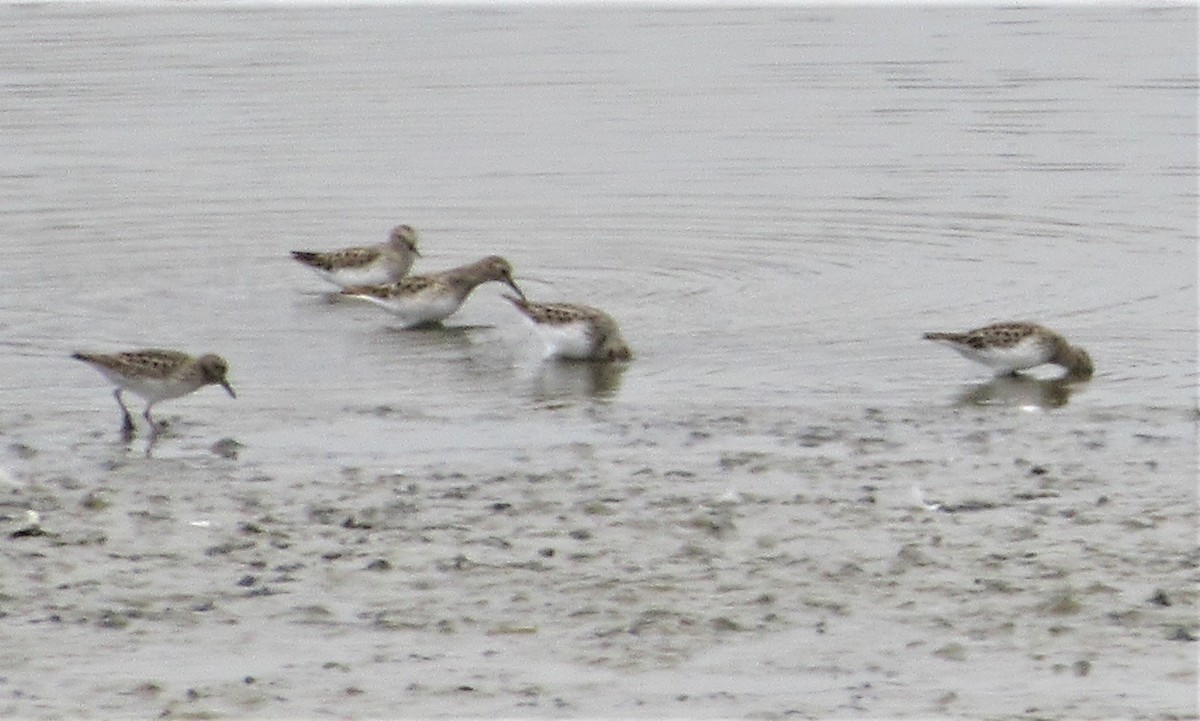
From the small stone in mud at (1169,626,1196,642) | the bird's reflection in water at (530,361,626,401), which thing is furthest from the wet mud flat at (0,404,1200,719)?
the bird's reflection in water at (530,361,626,401)

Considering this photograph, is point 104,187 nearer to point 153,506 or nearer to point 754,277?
point 754,277

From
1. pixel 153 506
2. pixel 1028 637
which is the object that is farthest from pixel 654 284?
pixel 1028 637

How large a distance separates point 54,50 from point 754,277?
692 inches

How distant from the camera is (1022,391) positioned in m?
15.1

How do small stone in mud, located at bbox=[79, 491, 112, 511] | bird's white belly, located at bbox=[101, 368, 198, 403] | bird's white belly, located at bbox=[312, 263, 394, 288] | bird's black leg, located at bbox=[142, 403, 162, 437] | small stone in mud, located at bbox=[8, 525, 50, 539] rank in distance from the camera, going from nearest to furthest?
small stone in mud, located at bbox=[8, 525, 50, 539] < small stone in mud, located at bbox=[79, 491, 112, 511] < bird's white belly, located at bbox=[101, 368, 198, 403] < bird's black leg, located at bbox=[142, 403, 162, 437] < bird's white belly, located at bbox=[312, 263, 394, 288]

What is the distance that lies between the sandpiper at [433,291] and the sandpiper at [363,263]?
692 millimetres

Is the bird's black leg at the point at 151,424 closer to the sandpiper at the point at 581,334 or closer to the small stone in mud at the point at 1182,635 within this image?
the sandpiper at the point at 581,334

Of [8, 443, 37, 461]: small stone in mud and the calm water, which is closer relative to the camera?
[8, 443, 37, 461]: small stone in mud

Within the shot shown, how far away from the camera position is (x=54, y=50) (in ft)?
112

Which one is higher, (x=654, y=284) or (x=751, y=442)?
(x=654, y=284)

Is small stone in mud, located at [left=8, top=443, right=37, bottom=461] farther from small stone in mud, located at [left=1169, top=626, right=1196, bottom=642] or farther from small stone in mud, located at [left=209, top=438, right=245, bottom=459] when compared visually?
small stone in mud, located at [left=1169, top=626, right=1196, bottom=642]

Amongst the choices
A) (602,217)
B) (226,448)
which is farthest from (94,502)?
(602,217)

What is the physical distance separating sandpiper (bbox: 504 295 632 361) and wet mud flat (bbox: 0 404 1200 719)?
2.31m

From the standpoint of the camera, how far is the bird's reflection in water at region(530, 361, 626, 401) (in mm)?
15023
